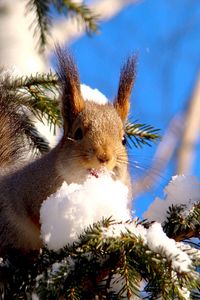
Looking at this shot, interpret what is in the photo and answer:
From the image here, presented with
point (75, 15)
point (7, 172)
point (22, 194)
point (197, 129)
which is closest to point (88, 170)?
point (22, 194)

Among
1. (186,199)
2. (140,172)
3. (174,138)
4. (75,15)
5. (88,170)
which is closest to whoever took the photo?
(186,199)

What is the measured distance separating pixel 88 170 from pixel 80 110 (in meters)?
0.18

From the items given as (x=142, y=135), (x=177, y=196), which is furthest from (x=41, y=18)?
(x=177, y=196)

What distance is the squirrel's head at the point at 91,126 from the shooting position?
120cm

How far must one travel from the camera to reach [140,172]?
1.31 meters

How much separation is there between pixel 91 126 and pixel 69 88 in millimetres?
117

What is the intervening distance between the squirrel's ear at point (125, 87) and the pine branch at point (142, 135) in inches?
6.5

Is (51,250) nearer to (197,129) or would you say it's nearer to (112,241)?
(112,241)

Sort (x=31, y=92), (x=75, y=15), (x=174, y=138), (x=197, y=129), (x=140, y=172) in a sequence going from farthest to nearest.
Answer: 1. (x=197, y=129)
2. (x=174, y=138)
3. (x=75, y=15)
4. (x=31, y=92)
5. (x=140, y=172)

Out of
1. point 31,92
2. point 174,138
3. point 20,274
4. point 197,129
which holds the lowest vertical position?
point 20,274

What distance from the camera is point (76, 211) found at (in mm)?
946

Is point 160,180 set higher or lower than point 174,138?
lower

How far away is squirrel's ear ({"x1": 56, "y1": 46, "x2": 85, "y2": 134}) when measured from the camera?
1295 millimetres

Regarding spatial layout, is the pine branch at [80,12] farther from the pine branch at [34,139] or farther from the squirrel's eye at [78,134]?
the squirrel's eye at [78,134]
